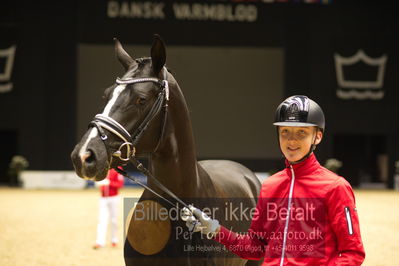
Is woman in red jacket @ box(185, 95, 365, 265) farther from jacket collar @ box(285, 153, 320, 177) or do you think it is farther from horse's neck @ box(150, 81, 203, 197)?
horse's neck @ box(150, 81, 203, 197)

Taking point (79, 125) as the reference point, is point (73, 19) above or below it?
above

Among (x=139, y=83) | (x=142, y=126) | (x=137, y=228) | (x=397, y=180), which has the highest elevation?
(x=139, y=83)

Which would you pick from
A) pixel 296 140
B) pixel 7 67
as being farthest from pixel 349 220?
pixel 7 67

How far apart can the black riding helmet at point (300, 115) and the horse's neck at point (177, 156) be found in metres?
0.88

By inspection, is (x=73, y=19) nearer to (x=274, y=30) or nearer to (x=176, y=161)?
(x=274, y=30)

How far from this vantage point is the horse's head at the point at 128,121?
8.31 feet

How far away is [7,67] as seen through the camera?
23.0 m

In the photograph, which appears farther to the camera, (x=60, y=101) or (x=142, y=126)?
(x=60, y=101)

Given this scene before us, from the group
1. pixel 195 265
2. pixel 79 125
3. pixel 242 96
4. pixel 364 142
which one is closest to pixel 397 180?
pixel 364 142

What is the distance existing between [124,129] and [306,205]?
3.24ft

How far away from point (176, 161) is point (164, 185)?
0.49ft

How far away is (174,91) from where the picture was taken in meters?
3.04

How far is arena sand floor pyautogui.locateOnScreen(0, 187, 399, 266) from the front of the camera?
789 centimetres

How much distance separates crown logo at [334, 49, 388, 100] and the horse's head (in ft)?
69.8
